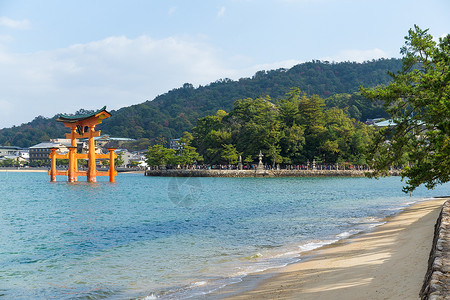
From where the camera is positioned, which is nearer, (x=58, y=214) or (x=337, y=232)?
(x=337, y=232)

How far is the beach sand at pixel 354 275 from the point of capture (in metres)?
6.71

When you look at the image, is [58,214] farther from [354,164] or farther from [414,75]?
[354,164]

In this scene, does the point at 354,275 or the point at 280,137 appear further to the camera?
the point at 280,137

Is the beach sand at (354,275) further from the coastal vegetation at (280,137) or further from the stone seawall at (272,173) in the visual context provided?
the coastal vegetation at (280,137)

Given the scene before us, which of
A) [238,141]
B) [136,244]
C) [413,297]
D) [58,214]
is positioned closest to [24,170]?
[238,141]

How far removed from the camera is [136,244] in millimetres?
14430

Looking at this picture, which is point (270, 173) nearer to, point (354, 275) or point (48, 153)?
point (354, 275)

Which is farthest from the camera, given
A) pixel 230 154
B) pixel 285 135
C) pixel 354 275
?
pixel 230 154

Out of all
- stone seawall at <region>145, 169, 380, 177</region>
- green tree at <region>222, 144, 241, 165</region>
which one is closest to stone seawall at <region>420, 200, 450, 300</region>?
stone seawall at <region>145, 169, 380, 177</region>

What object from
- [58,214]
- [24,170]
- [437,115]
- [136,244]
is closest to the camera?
[437,115]

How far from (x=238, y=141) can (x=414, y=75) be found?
67.3 meters

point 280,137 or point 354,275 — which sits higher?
point 280,137

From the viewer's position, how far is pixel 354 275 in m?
8.00

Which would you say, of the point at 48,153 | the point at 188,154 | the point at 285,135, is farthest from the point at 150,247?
the point at 48,153
